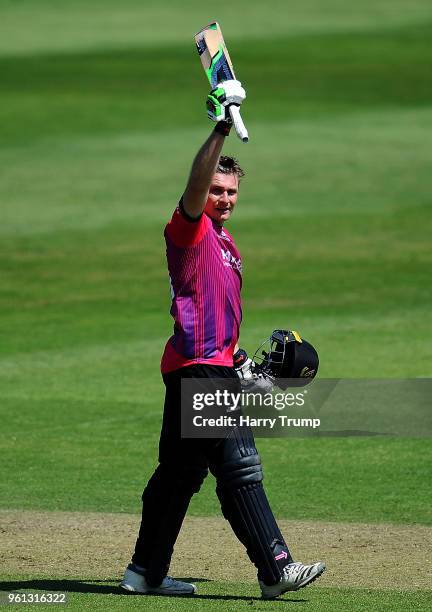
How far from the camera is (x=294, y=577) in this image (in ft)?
20.8

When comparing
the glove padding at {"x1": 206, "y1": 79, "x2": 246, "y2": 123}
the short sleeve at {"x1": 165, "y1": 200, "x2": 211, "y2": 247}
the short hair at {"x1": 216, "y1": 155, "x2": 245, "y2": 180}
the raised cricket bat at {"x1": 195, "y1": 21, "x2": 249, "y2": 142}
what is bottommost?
the short sleeve at {"x1": 165, "y1": 200, "x2": 211, "y2": 247}

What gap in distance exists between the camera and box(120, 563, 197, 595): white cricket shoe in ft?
21.9

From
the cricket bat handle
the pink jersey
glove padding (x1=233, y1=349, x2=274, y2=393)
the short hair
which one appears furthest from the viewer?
glove padding (x1=233, y1=349, x2=274, y2=393)

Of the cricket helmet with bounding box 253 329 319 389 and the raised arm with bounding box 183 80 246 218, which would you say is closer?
the raised arm with bounding box 183 80 246 218

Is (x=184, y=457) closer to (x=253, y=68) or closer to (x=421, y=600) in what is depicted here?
(x=421, y=600)

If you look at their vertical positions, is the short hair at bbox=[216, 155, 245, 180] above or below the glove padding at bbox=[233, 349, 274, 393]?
above

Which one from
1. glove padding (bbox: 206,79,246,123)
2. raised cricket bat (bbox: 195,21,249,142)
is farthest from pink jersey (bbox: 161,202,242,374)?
raised cricket bat (bbox: 195,21,249,142)

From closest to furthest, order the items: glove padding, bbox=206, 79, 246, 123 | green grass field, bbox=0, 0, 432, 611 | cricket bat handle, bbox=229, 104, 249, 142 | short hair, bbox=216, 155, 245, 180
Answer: cricket bat handle, bbox=229, 104, 249, 142 < glove padding, bbox=206, 79, 246, 123 < short hair, bbox=216, 155, 245, 180 < green grass field, bbox=0, 0, 432, 611

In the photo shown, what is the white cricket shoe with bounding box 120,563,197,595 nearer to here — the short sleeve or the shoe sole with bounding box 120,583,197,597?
the shoe sole with bounding box 120,583,197,597

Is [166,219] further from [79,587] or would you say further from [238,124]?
[238,124]

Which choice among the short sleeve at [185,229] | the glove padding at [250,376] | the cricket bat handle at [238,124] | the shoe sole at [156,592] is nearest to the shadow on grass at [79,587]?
the shoe sole at [156,592]

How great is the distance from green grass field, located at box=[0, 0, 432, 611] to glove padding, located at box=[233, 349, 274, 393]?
96 cm

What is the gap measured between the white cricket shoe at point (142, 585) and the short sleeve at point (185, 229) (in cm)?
160

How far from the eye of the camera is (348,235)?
789 inches
